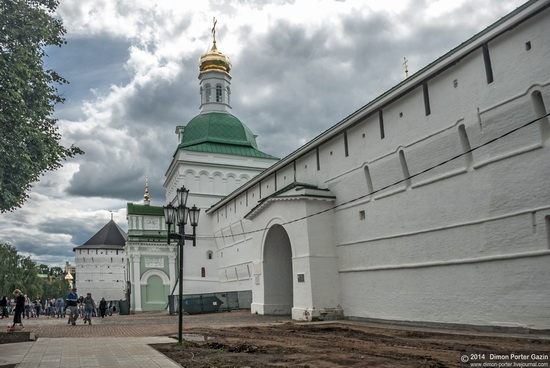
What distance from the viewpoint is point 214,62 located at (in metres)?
44.0

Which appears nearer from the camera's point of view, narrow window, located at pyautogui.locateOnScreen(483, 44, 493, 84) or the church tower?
narrow window, located at pyautogui.locateOnScreen(483, 44, 493, 84)

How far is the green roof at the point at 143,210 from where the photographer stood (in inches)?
1631

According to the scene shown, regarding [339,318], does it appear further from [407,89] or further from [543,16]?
[543,16]

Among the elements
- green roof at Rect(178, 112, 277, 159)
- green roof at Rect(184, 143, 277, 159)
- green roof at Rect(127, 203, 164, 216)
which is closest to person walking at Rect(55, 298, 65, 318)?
green roof at Rect(127, 203, 164, 216)

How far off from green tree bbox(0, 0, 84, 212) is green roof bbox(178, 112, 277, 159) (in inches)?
923

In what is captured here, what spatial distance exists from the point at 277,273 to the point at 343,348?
42.1 ft

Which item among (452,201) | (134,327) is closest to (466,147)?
(452,201)

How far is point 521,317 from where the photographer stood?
36.6 ft

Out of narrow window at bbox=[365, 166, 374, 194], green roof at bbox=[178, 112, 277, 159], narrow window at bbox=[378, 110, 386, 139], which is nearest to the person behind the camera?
narrow window at bbox=[378, 110, 386, 139]

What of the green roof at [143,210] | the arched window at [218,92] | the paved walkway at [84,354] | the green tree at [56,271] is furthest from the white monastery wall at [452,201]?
the green tree at [56,271]

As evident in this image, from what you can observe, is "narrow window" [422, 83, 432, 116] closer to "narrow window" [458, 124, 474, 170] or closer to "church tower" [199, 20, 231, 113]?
"narrow window" [458, 124, 474, 170]

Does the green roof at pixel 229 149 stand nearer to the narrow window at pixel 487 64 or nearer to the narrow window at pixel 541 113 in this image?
the narrow window at pixel 487 64

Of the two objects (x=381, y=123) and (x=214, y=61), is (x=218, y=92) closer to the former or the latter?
(x=214, y=61)

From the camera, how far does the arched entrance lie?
21828 millimetres
